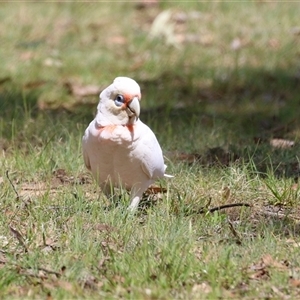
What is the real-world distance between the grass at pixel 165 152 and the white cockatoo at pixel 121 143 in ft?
0.65

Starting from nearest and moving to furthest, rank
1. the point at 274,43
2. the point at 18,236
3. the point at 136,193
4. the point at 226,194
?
the point at 18,236
the point at 136,193
the point at 226,194
the point at 274,43

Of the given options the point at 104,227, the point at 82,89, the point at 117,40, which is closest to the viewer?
the point at 104,227

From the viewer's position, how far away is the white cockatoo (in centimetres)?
439

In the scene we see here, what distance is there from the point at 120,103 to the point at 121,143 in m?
0.22

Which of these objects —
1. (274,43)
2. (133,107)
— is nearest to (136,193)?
(133,107)

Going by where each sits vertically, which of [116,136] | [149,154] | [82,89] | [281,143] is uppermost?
[116,136]

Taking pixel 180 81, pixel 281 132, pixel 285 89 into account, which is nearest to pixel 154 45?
pixel 180 81

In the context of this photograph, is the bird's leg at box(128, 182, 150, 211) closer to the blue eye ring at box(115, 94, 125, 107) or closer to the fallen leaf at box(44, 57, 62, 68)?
the blue eye ring at box(115, 94, 125, 107)

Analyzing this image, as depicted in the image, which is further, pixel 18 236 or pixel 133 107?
pixel 133 107

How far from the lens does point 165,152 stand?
597cm

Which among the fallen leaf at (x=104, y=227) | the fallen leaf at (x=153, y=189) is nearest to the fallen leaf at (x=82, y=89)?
the fallen leaf at (x=153, y=189)

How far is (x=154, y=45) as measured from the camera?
9320mm

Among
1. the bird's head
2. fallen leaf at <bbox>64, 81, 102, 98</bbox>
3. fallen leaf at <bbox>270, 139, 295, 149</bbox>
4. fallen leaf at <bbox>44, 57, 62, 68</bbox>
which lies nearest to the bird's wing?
the bird's head

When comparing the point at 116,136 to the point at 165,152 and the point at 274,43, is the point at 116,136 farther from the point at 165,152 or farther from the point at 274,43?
the point at 274,43
